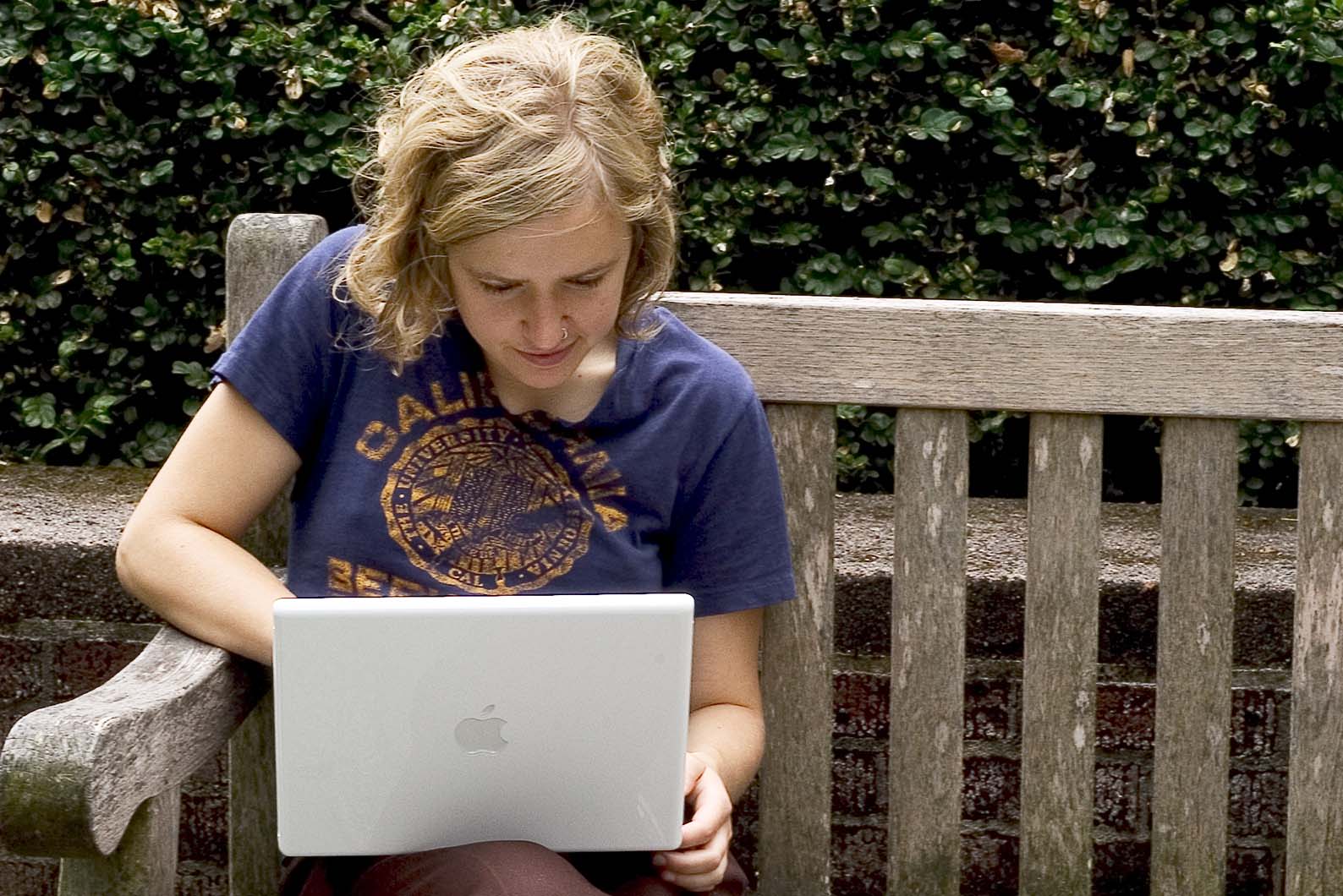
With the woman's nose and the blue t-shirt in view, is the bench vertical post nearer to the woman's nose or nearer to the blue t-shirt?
the blue t-shirt

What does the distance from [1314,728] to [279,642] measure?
1042 millimetres

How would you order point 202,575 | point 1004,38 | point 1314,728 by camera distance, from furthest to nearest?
point 1004,38 → point 1314,728 → point 202,575

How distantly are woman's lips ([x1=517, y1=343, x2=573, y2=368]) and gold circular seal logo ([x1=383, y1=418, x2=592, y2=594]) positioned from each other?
108mm

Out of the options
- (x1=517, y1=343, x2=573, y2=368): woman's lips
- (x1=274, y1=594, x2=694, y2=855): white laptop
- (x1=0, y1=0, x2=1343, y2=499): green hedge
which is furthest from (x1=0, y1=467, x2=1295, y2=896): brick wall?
(x1=274, y1=594, x2=694, y2=855): white laptop

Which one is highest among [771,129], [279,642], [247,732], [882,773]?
[771,129]

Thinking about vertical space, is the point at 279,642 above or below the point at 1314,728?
above

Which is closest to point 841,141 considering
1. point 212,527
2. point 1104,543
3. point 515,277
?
point 1104,543

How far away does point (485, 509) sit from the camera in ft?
5.58

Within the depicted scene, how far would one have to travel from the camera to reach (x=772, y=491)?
68.4 inches

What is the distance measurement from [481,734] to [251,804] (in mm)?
612

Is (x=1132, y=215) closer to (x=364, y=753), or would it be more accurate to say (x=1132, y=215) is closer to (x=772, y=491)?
(x=772, y=491)

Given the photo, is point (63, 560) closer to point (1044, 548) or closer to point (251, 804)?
point (251, 804)

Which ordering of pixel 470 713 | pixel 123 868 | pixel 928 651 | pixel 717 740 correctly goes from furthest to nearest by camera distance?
pixel 928 651 < pixel 717 740 < pixel 123 868 < pixel 470 713

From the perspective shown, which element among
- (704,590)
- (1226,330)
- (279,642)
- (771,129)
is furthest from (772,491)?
(771,129)
